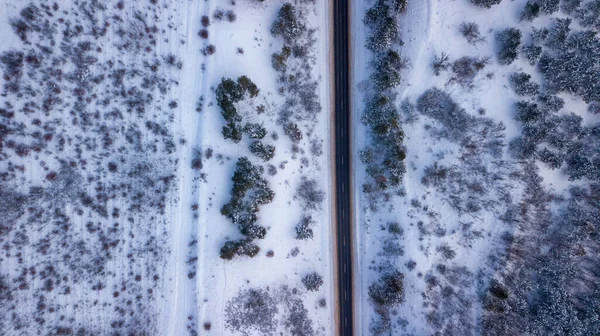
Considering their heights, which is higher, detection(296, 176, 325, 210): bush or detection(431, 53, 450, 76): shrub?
detection(431, 53, 450, 76): shrub

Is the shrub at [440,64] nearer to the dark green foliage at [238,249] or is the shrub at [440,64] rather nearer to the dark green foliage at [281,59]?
the dark green foliage at [281,59]

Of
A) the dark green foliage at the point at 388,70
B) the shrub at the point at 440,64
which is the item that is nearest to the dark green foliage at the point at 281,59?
the dark green foliage at the point at 388,70

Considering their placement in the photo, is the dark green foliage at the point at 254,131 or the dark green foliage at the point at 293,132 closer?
the dark green foliage at the point at 254,131

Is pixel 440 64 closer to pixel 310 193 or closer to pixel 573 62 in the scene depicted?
pixel 573 62

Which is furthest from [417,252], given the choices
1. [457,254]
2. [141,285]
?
[141,285]

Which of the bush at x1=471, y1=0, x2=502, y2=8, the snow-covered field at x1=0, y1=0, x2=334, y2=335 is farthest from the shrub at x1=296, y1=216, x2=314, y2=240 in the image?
the bush at x1=471, y1=0, x2=502, y2=8

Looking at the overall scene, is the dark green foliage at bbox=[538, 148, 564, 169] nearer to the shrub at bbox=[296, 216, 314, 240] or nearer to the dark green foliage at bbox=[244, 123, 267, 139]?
the shrub at bbox=[296, 216, 314, 240]

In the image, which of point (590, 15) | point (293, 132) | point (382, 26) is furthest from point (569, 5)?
point (293, 132)
